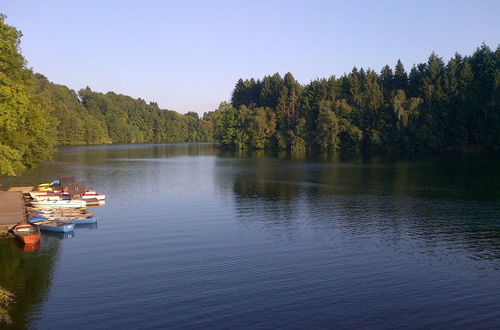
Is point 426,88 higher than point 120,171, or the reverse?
point 426,88

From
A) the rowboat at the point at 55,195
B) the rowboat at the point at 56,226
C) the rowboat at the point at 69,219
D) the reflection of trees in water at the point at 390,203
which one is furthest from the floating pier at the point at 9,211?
the reflection of trees in water at the point at 390,203

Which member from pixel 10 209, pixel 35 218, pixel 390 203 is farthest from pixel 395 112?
pixel 10 209

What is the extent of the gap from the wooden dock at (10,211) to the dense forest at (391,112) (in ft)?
414

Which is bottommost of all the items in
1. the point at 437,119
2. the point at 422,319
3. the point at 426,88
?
the point at 422,319

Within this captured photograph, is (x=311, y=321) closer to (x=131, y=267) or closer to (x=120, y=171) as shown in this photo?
(x=131, y=267)

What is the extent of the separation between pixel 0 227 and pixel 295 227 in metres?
26.0

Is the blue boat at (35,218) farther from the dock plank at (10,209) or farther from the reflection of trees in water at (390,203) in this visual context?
the reflection of trees in water at (390,203)

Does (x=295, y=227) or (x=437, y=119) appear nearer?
(x=295, y=227)

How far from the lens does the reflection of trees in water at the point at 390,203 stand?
39.2m

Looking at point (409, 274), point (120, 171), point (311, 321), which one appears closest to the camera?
point (311, 321)

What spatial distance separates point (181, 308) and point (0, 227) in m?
23.8

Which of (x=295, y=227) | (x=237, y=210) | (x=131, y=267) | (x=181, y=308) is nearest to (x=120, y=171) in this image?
(x=237, y=210)

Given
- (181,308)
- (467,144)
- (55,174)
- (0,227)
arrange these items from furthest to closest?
(467,144)
(55,174)
(0,227)
(181,308)

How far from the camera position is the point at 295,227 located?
141 feet
